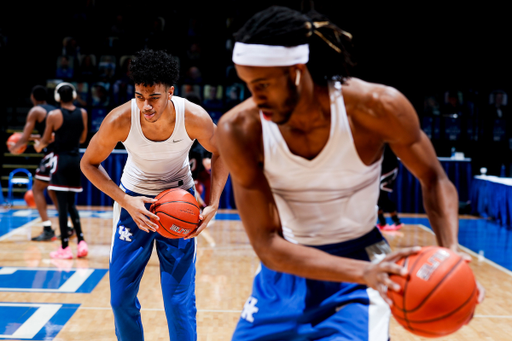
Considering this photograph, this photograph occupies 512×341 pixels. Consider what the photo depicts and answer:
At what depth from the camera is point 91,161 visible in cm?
288

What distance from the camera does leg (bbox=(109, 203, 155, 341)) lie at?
2.73m

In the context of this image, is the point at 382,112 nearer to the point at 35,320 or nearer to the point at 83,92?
the point at 35,320

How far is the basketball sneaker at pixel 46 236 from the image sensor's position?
652 cm

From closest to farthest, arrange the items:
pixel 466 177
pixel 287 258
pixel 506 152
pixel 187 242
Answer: pixel 287 258 < pixel 187 242 < pixel 466 177 < pixel 506 152

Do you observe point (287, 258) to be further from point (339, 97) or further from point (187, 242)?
point (187, 242)

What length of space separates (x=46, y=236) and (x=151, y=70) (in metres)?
4.61

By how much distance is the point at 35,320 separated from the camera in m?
3.78

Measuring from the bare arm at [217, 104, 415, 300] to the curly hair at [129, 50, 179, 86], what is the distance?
1.19m

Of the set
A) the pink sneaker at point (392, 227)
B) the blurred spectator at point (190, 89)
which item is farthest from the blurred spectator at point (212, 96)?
the pink sneaker at point (392, 227)

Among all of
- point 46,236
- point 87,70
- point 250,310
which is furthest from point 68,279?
point 87,70

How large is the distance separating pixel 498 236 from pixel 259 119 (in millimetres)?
6940

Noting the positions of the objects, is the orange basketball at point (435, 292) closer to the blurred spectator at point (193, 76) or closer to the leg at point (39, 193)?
the leg at point (39, 193)

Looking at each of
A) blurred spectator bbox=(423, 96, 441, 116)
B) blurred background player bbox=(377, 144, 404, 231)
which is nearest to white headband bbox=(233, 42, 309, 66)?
blurred background player bbox=(377, 144, 404, 231)

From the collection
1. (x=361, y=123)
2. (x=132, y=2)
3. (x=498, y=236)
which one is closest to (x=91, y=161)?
(x=361, y=123)
